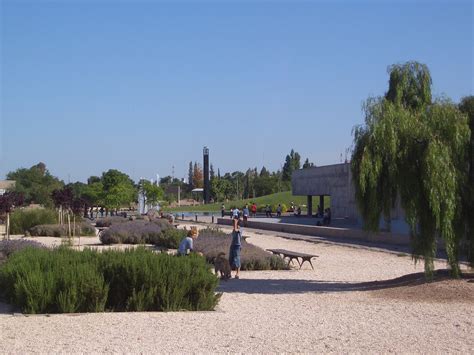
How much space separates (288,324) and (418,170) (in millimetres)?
5308

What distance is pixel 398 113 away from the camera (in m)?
15.2

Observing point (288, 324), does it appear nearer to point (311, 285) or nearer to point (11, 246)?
point (311, 285)

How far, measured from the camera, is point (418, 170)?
14.8 metres

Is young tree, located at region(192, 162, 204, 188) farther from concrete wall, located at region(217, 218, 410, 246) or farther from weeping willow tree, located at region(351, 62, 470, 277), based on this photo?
weeping willow tree, located at region(351, 62, 470, 277)

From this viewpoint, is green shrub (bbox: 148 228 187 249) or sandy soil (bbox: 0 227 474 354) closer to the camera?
sandy soil (bbox: 0 227 474 354)

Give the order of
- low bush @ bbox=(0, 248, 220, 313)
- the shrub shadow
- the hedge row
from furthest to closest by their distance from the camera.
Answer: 1. the hedge row
2. the shrub shadow
3. low bush @ bbox=(0, 248, 220, 313)

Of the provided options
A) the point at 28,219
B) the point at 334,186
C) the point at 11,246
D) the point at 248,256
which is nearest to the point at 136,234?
the point at 248,256

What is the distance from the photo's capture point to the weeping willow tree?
1450cm

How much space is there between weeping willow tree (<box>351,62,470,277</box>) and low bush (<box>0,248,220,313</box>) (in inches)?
172

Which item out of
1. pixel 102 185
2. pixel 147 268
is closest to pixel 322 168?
pixel 102 185

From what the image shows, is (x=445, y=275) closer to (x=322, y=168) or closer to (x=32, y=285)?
(x=32, y=285)

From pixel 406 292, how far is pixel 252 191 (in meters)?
124

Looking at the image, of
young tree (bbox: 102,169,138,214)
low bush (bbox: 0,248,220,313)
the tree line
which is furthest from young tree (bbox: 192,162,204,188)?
low bush (bbox: 0,248,220,313)

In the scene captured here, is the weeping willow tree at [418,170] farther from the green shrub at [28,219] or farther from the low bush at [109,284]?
the green shrub at [28,219]
